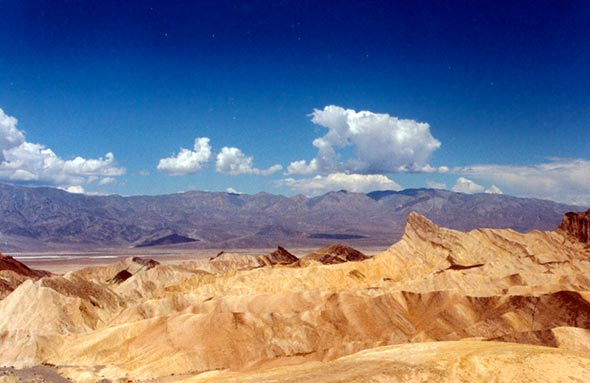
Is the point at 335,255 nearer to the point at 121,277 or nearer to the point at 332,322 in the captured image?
the point at 121,277

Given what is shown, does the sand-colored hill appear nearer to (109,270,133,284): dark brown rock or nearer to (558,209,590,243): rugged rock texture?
(558,209,590,243): rugged rock texture

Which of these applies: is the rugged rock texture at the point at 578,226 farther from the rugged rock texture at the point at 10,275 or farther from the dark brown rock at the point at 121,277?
the rugged rock texture at the point at 10,275

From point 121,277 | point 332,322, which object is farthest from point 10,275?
point 332,322

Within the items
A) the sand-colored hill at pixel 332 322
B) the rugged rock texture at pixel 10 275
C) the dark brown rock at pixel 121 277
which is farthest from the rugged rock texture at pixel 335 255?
the rugged rock texture at pixel 10 275

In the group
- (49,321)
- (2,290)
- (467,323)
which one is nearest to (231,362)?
(467,323)

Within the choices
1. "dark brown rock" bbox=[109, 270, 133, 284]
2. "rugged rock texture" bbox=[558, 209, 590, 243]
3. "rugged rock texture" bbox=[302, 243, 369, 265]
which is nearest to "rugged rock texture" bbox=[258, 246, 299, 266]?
"rugged rock texture" bbox=[302, 243, 369, 265]

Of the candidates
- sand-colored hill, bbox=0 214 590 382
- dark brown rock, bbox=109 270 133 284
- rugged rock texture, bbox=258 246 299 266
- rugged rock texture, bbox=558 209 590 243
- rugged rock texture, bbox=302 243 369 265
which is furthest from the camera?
rugged rock texture, bbox=258 246 299 266

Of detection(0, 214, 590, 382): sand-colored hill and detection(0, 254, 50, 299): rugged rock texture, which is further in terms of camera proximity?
detection(0, 254, 50, 299): rugged rock texture
